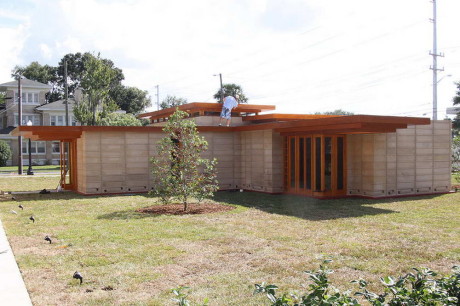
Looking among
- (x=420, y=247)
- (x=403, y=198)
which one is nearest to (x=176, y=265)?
(x=420, y=247)

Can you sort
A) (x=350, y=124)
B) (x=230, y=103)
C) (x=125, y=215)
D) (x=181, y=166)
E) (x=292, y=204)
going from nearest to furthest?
1. (x=125, y=215)
2. (x=181, y=166)
3. (x=350, y=124)
4. (x=292, y=204)
5. (x=230, y=103)

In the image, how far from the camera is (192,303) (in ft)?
15.7

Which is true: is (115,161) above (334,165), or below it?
above

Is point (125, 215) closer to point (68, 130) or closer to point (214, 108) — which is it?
point (68, 130)

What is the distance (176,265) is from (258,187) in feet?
34.0

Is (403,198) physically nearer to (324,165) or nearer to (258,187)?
(324,165)

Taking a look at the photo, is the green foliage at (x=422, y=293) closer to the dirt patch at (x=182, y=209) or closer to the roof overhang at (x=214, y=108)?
the dirt patch at (x=182, y=209)

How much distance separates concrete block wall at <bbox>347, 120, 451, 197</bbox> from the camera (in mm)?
14375

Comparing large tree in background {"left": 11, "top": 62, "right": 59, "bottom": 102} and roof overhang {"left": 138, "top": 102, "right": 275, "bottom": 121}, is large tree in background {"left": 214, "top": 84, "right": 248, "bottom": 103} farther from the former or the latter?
roof overhang {"left": 138, "top": 102, "right": 275, "bottom": 121}

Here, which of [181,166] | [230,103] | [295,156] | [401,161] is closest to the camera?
[181,166]

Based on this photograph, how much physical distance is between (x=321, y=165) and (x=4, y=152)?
33469 millimetres

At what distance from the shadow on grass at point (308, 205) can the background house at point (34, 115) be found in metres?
32.9

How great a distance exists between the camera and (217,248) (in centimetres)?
739

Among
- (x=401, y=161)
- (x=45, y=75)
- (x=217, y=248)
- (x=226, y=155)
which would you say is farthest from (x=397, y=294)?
(x=45, y=75)
